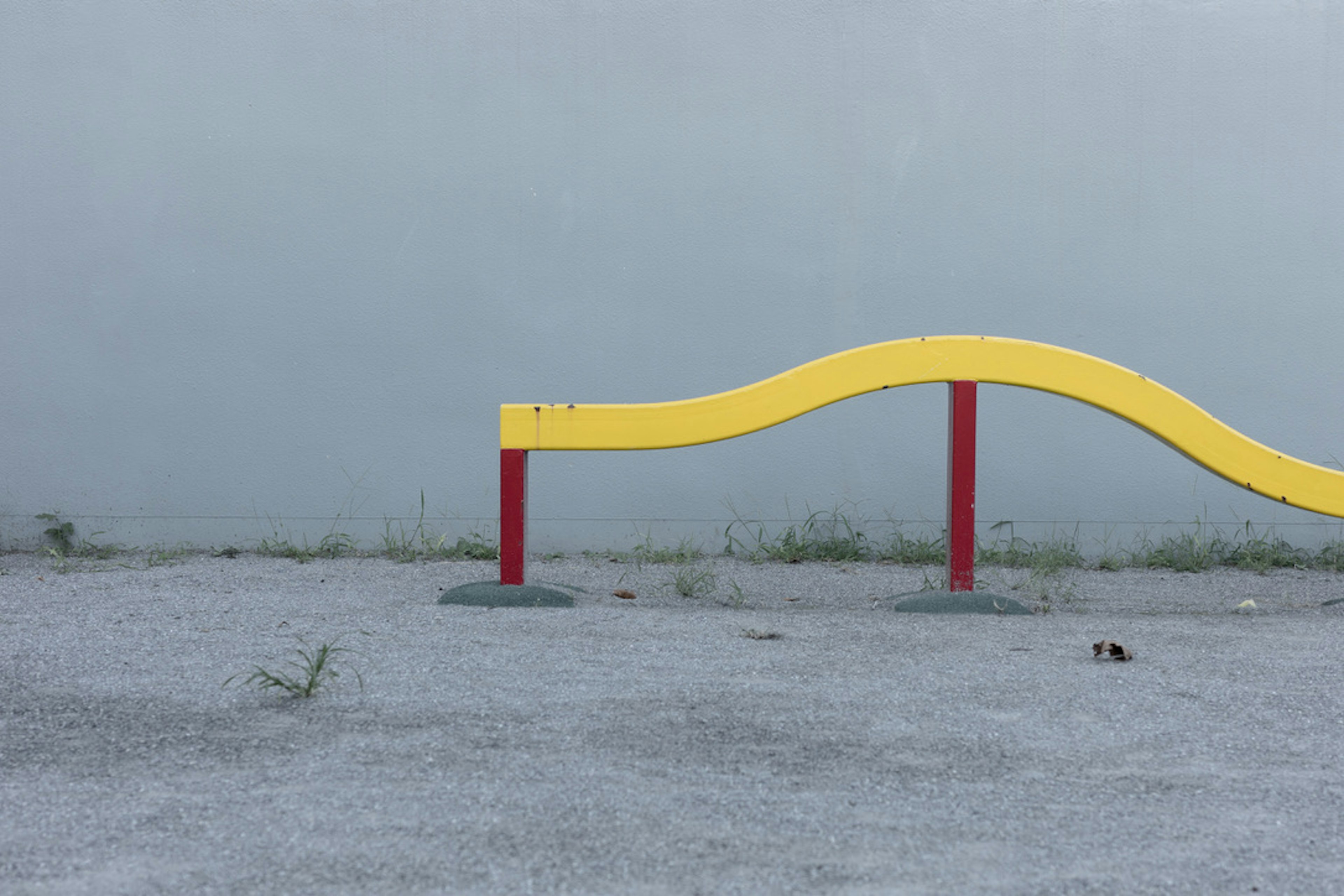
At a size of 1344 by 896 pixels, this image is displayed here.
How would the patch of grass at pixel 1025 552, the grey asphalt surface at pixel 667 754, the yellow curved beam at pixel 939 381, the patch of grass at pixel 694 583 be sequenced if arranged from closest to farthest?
1. the grey asphalt surface at pixel 667 754
2. the yellow curved beam at pixel 939 381
3. the patch of grass at pixel 694 583
4. the patch of grass at pixel 1025 552

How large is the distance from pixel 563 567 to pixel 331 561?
37.7 inches

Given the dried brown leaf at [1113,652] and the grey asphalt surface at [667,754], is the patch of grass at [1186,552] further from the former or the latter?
the dried brown leaf at [1113,652]

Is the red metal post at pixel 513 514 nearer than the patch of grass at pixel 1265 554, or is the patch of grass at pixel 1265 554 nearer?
the red metal post at pixel 513 514

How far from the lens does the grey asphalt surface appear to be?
120 cm

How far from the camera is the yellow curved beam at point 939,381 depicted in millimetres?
2941

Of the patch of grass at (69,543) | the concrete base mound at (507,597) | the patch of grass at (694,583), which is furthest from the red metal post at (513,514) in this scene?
the patch of grass at (69,543)

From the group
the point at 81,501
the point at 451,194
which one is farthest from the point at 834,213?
the point at 81,501

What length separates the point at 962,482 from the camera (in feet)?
9.75

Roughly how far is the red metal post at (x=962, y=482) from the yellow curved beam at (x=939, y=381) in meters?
0.07

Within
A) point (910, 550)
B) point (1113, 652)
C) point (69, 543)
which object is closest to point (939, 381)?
point (1113, 652)

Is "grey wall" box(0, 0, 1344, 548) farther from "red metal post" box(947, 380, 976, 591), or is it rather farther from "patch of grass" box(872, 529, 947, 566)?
"red metal post" box(947, 380, 976, 591)

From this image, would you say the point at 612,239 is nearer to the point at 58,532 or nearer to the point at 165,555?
the point at 165,555

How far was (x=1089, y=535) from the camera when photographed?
407 cm

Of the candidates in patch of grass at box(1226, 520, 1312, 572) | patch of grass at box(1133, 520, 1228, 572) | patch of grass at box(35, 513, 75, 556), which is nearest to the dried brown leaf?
patch of grass at box(1133, 520, 1228, 572)
